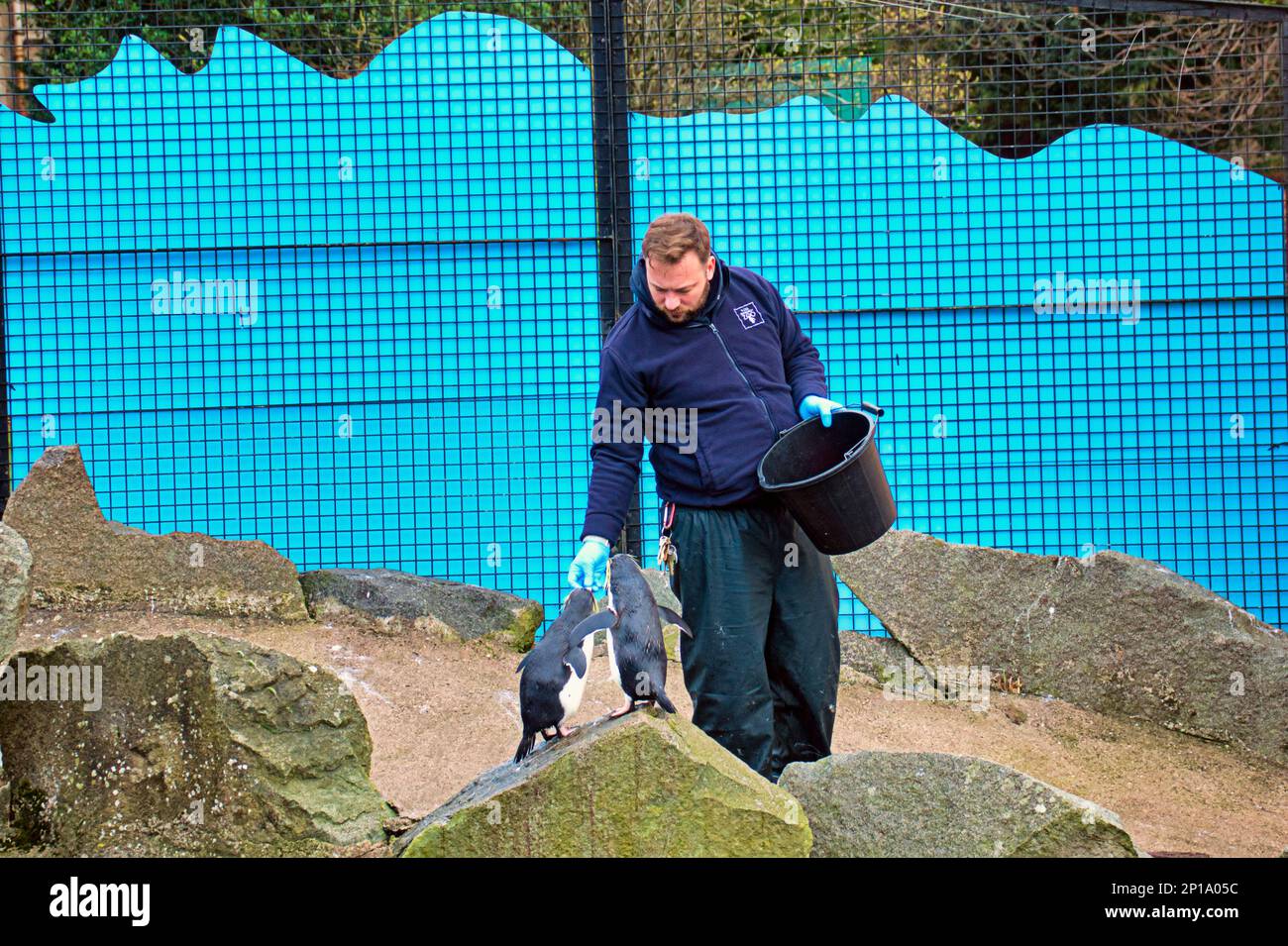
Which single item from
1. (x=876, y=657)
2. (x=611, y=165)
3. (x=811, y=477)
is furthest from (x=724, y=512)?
(x=611, y=165)


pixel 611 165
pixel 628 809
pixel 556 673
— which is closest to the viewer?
pixel 628 809

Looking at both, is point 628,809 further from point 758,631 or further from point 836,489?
point 836,489

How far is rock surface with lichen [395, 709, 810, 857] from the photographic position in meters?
2.80

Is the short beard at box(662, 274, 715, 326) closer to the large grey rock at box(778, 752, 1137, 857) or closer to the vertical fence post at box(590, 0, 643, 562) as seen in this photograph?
the large grey rock at box(778, 752, 1137, 857)

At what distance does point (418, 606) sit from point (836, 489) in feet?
9.43

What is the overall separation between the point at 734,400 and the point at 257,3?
6.34m

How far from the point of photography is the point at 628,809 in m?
2.81

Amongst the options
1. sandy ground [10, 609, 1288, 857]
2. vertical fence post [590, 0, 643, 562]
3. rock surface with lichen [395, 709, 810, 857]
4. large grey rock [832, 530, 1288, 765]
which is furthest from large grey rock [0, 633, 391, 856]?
large grey rock [832, 530, 1288, 765]

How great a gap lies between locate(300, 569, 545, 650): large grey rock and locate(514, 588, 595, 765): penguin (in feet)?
8.06

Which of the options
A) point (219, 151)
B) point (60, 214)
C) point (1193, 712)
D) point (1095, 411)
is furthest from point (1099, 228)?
point (60, 214)

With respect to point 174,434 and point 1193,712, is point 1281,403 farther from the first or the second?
point 174,434

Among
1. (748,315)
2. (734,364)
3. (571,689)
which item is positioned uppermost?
(748,315)

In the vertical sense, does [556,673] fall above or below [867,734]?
above

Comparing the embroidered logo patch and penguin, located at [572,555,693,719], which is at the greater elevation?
the embroidered logo patch
